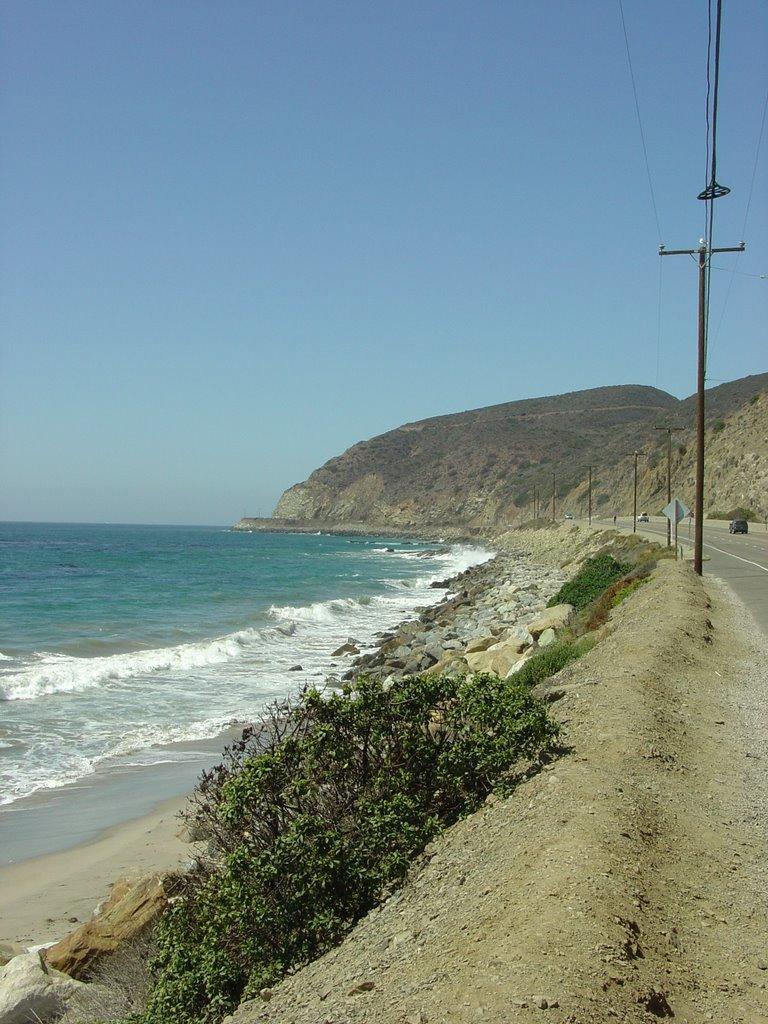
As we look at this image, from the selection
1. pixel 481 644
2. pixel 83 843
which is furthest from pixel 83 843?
pixel 481 644

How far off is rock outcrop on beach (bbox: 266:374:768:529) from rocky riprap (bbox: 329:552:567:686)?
5329cm

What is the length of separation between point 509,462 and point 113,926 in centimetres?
14644

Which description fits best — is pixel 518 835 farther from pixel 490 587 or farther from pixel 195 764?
pixel 490 587

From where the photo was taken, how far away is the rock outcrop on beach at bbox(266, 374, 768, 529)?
112m

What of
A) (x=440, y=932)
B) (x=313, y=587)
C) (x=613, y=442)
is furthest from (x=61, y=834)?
(x=613, y=442)

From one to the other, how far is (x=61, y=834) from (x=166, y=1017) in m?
6.90

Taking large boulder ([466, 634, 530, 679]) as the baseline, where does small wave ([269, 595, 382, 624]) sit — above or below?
below

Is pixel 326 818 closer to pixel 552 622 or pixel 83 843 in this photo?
pixel 83 843

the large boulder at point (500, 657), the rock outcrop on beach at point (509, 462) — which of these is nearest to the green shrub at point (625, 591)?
the large boulder at point (500, 657)

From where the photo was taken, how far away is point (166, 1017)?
5207mm

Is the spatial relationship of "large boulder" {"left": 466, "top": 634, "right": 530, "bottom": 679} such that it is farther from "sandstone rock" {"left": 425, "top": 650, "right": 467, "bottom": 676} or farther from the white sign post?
the white sign post

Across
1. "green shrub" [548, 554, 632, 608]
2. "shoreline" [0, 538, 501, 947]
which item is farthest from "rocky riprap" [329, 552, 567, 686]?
"shoreline" [0, 538, 501, 947]

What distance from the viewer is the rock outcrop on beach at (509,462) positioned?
112m

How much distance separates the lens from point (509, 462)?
151 m
